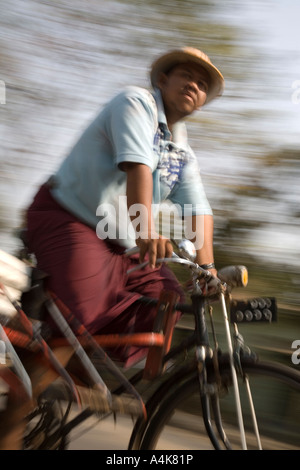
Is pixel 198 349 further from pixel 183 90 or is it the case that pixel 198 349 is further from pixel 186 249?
pixel 183 90

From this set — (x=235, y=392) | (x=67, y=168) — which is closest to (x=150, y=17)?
(x=67, y=168)

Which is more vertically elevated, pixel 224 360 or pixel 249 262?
pixel 249 262

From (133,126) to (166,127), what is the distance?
18 centimetres

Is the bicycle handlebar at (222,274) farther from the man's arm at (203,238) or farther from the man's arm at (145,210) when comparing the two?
the man's arm at (203,238)

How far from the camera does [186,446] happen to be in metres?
2.70

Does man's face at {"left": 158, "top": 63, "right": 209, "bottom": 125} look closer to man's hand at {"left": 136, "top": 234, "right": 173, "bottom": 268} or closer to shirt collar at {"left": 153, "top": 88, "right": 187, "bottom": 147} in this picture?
shirt collar at {"left": 153, "top": 88, "right": 187, "bottom": 147}

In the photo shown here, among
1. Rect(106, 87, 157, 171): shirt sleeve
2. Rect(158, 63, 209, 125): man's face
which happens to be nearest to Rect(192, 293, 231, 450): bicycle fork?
Rect(106, 87, 157, 171): shirt sleeve

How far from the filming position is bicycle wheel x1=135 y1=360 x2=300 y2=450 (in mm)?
1735

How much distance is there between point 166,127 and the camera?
6.35 ft

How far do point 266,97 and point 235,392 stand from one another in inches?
90.5

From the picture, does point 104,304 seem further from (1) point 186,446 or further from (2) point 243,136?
(2) point 243,136

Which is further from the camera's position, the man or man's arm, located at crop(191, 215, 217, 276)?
man's arm, located at crop(191, 215, 217, 276)

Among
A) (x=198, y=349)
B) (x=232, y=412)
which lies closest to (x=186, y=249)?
(x=198, y=349)

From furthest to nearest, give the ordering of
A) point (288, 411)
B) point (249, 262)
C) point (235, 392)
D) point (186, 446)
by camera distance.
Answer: point (249, 262) → point (288, 411) → point (186, 446) → point (235, 392)
